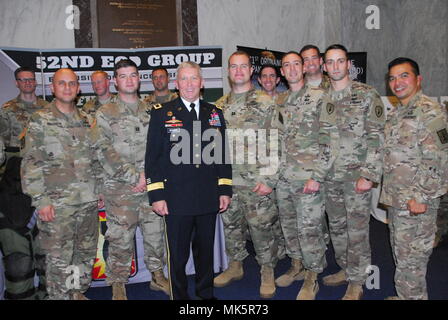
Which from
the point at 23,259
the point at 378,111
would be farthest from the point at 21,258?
the point at 378,111

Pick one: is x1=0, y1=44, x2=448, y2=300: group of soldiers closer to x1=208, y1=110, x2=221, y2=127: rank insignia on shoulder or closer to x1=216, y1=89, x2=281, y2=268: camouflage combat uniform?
x1=216, y1=89, x2=281, y2=268: camouflage combat uniform

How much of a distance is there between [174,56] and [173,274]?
143 inches

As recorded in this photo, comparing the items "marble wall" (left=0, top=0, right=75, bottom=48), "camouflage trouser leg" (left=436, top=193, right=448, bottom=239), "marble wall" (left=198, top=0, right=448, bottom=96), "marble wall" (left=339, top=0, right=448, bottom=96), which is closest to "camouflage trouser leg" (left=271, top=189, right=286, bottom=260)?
"camouflage trouser leg" (left=436, top=193, right=448, bottom=239)

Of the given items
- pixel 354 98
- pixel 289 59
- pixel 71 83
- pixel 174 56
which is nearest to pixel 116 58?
pixel 174 56

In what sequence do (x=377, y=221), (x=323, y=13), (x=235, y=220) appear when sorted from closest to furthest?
(x=235, y=220) < (x=377, y=221) < (x=323, y=13)

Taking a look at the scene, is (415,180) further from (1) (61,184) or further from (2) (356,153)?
(1) (61,184)

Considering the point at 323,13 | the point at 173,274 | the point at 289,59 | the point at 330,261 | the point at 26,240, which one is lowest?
the point at 330,261

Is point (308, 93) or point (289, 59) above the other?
point (289, 59)

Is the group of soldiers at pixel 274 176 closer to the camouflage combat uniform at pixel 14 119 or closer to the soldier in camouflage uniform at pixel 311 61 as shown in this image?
the soldier in camouflage uniform at pixel 311 61

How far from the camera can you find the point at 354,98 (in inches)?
120

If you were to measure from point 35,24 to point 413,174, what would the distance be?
520 cm

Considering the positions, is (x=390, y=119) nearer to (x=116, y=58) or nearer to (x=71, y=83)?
(x=71, y=83)

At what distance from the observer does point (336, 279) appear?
3.51m
